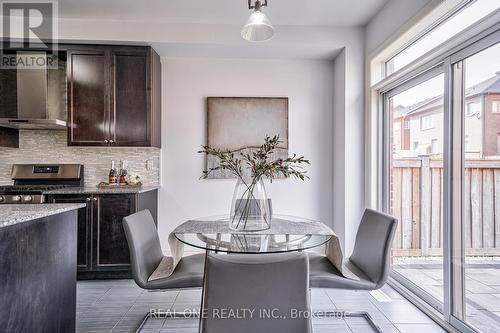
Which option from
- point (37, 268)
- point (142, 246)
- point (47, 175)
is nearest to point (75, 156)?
point (47, 175)

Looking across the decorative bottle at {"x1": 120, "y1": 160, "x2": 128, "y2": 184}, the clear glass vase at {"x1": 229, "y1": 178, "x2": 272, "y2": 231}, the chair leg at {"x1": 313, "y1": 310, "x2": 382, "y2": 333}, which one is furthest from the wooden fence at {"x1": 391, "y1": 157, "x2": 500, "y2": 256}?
the decorative bottle at {"x1": 120, "y1": 160, "x2": 128, "y2": 184}

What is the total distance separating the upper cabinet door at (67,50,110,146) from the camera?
10.5 feet

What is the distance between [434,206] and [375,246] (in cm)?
92

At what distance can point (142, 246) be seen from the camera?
1.90 meters

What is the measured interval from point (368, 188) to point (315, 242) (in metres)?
1.84

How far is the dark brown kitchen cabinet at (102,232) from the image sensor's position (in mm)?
2939

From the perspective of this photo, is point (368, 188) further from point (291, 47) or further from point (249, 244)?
point (249, 244)

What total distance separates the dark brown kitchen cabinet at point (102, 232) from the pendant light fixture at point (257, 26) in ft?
6.36

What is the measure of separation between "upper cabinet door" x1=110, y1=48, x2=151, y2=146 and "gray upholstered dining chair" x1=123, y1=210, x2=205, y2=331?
140 centimetres

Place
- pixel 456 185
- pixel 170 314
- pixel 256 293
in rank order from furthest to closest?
Answer: pixel 170 314
pixel 456 185
pixel 256 293

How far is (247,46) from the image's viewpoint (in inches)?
130

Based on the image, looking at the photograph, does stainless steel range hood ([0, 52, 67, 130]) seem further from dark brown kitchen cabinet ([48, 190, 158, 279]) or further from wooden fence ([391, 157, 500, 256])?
wooden fence ([391, 157, 500, 256])

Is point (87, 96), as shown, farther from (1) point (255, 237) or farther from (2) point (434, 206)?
(2) point (434, 206)

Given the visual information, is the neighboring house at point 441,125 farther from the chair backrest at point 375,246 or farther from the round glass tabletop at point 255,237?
the round glass tabletop at point 255,237
